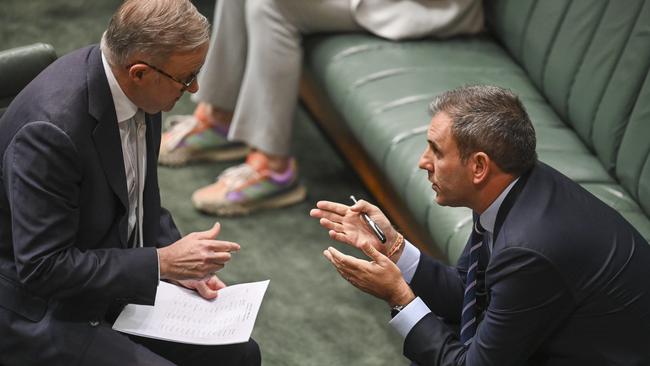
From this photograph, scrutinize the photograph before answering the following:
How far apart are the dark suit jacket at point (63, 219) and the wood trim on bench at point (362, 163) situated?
1334mm

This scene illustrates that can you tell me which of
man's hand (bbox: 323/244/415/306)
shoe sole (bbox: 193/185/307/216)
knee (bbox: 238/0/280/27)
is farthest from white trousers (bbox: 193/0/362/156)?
man's hand (bbox: 323/244/415/306)

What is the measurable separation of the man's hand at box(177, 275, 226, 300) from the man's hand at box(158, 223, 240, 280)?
12 centimetres

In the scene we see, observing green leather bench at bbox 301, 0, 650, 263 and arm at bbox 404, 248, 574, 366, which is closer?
arm at bbox 404, 248, 574, 366

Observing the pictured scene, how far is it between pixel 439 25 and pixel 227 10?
0.78 meters

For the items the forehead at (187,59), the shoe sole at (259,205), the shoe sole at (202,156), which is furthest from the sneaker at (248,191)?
the forehead at (187,59)

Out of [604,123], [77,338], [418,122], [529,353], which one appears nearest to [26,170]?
[77,338]

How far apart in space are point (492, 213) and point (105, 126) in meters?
0.84

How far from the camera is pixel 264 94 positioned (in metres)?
3.78

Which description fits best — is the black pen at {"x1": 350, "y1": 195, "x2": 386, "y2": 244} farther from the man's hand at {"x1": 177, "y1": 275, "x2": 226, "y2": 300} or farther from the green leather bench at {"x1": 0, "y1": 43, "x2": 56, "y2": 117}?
the green leather bench at {"x1": 0, "y1": 43, "x2": 56, "y2": 117}

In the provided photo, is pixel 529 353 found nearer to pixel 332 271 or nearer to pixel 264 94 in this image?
pixel 332 271

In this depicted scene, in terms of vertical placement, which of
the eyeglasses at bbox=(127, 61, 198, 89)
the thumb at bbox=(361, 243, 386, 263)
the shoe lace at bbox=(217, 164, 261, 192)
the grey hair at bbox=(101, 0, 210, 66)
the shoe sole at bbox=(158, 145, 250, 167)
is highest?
the grey hair at bbox=(101, 0, 210, 66)

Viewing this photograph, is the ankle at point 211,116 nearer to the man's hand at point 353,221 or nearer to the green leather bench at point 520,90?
the green leather bench at point 520,90

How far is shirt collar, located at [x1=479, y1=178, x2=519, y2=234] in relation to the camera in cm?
225

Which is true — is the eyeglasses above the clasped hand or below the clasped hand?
above
